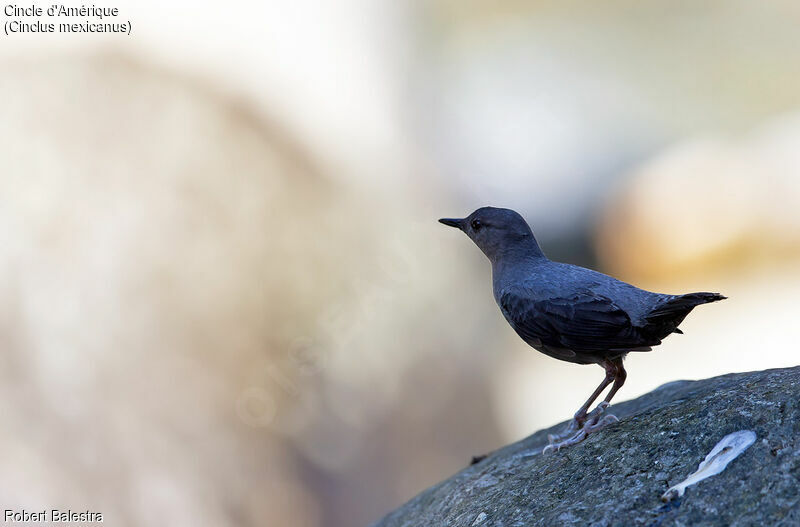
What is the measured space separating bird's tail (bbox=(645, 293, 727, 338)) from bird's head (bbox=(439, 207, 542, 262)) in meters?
0.96

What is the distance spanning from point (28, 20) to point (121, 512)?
18.0ft

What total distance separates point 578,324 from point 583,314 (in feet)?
0.18

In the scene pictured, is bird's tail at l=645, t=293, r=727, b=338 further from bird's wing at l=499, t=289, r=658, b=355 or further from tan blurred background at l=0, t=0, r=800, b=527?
tan blurred background at l=0, t=0, r=800, b=527

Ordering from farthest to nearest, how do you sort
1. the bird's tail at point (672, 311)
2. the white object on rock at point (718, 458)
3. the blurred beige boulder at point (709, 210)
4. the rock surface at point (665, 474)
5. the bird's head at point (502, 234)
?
the blurred beige boulder at point (709, 210) < the bird's head at point (502, 234) < the bird's tail at point (672, 311) < the white object on rock at point (718, 458) < the rock surface at point (665, 474)

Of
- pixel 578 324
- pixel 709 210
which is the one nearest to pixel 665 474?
pixel 578 324

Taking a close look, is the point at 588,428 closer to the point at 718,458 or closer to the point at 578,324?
the point at 578,324

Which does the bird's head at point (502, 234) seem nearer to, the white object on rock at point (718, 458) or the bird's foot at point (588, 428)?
the bird's foot at point (588, 428)

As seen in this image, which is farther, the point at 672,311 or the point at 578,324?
the point at 578,324

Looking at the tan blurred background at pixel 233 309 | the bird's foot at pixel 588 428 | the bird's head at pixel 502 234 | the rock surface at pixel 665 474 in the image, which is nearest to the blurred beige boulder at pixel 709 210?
the tan blurred background at pixel 233 309

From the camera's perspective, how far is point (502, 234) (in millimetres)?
4895

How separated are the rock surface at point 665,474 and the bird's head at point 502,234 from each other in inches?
47.0

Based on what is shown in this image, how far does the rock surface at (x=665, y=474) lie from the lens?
3053mm

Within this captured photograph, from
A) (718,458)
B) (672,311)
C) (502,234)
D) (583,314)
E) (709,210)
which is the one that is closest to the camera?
(718,458)

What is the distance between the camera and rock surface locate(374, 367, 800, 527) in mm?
3053
